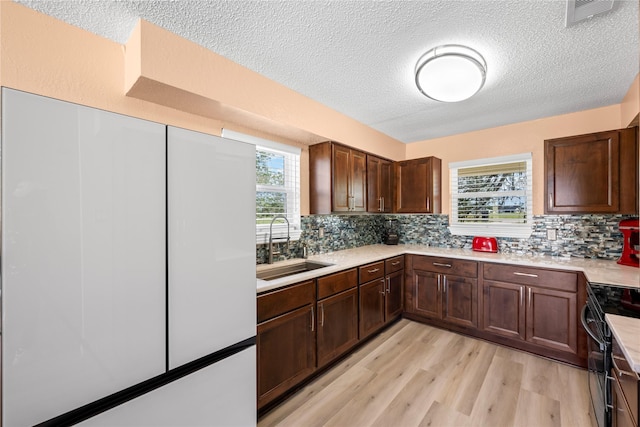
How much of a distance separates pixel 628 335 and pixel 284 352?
1853 mm

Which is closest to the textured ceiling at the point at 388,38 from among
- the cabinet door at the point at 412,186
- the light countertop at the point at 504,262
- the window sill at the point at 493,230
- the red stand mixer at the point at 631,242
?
the red stand mixer at the point at 631,242

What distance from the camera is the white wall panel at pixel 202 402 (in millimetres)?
1117

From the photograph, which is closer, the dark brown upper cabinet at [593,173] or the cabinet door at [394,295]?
the dark brown upper cabinet at [593,173]

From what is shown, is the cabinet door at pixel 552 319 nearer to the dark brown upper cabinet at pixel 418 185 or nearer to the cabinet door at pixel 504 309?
the cabinet door at pixel 504 309

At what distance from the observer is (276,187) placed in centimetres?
273

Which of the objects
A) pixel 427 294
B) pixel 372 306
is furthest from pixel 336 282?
pixel 427 294

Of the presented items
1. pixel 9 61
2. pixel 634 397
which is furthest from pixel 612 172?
pixel 9 61

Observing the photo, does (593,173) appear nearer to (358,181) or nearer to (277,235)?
(358,181)

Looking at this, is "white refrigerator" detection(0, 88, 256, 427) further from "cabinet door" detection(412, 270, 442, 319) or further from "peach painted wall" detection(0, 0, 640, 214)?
"cabinet door" detection(412, 270, 442, 319)

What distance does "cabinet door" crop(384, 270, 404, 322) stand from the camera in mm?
3107

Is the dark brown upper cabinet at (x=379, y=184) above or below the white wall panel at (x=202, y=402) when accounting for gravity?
above

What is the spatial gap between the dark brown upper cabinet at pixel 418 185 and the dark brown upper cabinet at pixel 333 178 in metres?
0.92

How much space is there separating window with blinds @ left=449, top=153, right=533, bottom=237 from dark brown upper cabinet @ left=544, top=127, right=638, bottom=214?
51cm

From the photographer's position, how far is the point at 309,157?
9.91 ft
